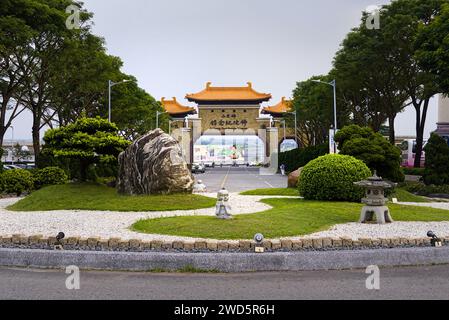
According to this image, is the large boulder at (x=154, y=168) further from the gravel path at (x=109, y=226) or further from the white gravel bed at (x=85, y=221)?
the gravel path at (x=109, y=226)

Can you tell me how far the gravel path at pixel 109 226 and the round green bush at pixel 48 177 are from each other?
10152 mm

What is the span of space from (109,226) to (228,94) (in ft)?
287

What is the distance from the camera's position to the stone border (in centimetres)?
846

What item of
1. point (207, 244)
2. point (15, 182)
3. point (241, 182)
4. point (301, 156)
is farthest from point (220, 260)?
point (301, 156)

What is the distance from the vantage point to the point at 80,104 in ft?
152

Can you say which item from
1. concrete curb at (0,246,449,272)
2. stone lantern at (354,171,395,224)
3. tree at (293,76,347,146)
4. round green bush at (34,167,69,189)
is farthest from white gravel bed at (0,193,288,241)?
tree at (293,76,347,146)

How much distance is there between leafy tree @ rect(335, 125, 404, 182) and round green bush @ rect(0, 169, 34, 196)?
48.6 feet

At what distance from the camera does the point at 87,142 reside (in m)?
18.3

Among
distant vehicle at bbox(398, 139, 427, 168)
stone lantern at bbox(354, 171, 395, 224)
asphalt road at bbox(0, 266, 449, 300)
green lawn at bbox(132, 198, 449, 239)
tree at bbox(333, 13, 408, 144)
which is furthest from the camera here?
distant vehicle at bbox(398, 139, 427, 168)

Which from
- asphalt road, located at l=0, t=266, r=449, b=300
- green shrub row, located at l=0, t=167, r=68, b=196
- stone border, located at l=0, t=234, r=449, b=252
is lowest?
asphalt road, located at l=0, t=266, r=449, b=300

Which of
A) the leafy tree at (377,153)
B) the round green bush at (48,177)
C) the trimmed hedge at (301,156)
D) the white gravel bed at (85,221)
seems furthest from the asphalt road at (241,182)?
the white gravel bed at (85,221)

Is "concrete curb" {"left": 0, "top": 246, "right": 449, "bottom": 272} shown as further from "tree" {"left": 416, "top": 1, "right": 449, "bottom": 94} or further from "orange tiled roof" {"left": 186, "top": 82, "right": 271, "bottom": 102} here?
"orange tiled roof" {"left": 186, "top": 82, "right": 271, "bottom": 102}

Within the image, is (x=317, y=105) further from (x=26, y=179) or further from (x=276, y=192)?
(x=26, y=179)
